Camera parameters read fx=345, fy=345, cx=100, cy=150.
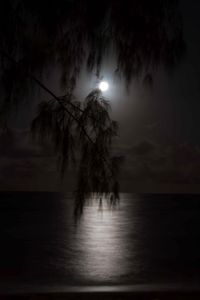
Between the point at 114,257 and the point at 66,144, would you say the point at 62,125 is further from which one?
the point at 114,257

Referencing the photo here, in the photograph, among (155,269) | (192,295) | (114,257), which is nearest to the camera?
(192,295)

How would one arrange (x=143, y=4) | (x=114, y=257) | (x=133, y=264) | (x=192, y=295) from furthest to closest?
(x=114, y=257) → (x=133, y=264) → (x=192, y=295) → (x=143, y=4)

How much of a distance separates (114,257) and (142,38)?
49.9 feet

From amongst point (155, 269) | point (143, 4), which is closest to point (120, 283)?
point (155, 269)

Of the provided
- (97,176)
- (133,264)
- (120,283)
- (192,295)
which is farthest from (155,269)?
(97,176)

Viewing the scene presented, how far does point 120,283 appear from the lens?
10891 millimetres

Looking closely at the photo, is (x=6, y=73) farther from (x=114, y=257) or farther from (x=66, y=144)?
(x=114, y=257)

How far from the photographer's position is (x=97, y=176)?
2.69m

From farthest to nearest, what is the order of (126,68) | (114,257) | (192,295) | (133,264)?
(114,257) < (133,264) < (192,295) < (126,68)

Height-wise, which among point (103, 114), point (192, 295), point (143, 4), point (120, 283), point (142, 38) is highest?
point (143, 4)

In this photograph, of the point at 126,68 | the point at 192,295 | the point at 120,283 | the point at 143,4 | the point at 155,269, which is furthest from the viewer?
the point at 155,269

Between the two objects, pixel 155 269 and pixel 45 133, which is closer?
pixel 45 133

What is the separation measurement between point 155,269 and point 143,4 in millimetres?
12414

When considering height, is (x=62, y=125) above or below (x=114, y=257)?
above
